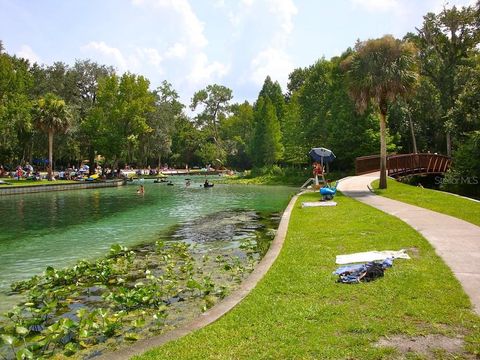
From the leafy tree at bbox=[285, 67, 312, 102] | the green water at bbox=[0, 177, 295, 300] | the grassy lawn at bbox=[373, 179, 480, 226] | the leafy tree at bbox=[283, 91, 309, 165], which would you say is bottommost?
the green water at bbox=[0, 177, 295, 300]

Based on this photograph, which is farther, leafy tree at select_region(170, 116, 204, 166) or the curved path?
leafy tree at select_region(170, 116, 204, 166)

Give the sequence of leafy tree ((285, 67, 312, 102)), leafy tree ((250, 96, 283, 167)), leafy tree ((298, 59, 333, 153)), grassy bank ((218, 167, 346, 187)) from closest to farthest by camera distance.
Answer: leafy tree ((298, 59, 333, 153))
grassy bank ((218, 167, 346, 187))
leafy tree ((250, 96, 283, 167))
leafy tree ((285, 67, 312, 102))

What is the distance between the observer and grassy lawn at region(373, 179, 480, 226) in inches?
609

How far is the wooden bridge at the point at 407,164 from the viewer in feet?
117

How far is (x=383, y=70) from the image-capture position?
24.3 metres

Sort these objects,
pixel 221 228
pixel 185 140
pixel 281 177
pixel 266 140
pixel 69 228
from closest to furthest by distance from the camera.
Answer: pixel 221 228 → pixel 69 228 → pixel 281 177 → pixel 266 140 → pixel 185 140

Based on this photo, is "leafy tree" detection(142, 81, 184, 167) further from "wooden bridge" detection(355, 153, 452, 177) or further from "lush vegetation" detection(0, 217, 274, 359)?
"lush vegetation" detection(0, 217, 274, 359)

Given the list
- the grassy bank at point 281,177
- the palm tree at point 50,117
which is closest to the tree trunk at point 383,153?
the grassy bank at point 281,177

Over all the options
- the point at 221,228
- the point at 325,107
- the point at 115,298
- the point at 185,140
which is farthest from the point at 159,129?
the point at 115,298

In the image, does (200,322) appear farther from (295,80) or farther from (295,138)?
(295,80)

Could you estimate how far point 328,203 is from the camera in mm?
20031

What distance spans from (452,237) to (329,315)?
22.8 feet

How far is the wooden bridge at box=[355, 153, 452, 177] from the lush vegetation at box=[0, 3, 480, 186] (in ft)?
9.77

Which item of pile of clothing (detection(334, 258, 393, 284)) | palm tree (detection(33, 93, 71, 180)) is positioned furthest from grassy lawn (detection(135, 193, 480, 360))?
palm tree (detection(33, 93, 71, 180))
